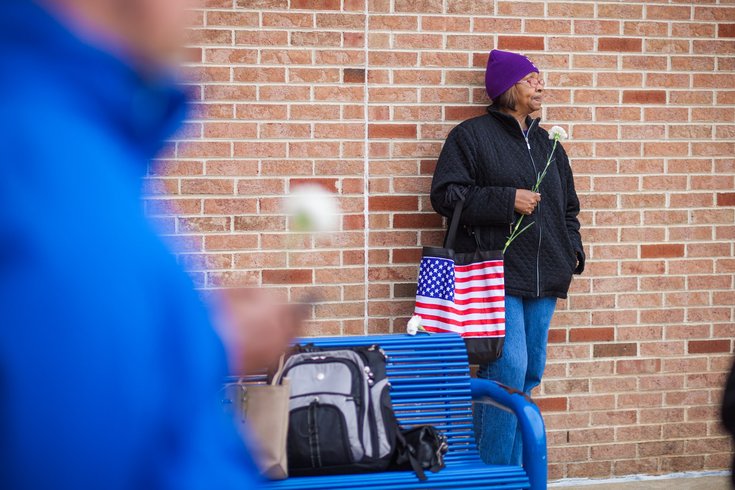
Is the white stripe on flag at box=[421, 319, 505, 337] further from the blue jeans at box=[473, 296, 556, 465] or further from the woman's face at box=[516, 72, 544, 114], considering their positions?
the woman's face at box=[516, 72, 544, 114]

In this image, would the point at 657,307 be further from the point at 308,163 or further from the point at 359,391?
the point at 359,391

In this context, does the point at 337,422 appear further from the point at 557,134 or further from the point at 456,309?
the point at 557,134

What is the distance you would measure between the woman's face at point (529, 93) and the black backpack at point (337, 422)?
1840 millimetres

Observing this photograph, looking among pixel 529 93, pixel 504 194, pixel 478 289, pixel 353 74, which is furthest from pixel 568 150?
pixel 353 74

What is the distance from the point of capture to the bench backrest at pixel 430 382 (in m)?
3.33

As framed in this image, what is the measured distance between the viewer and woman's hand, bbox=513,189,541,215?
3988 millimetres

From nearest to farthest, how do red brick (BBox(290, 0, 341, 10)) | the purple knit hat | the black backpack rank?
1. the black backpack
2. the purple knit hat
3. red brick (BBox(290, 0, 341, 10))

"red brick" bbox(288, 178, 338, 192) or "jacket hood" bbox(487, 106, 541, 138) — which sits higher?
"jacket hood" bbox(487, 106, 541, 138)

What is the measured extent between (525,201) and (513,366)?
0.75 meters

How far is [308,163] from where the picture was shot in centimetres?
429

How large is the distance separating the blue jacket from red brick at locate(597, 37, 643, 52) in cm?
412

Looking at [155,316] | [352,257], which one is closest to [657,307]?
[352,257]

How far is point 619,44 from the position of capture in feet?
15.0

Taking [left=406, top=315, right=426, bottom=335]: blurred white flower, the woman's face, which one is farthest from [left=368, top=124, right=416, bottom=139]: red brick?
[left=406, top=315, right=426, bottom=335]: blurred white flower
